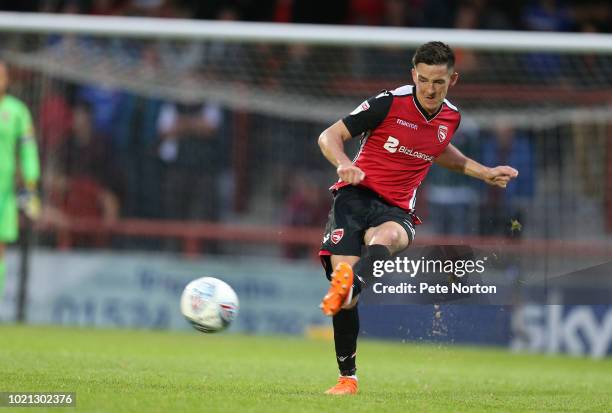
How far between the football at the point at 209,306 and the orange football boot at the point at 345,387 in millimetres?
743

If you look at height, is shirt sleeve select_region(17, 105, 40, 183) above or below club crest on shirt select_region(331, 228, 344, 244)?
above

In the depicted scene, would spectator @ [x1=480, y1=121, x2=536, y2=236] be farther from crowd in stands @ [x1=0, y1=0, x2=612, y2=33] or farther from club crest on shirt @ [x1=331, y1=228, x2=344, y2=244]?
club crest on shirt @ [x1=331, y1=228, x2=344, y2=244]

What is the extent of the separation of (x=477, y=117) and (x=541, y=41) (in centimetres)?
277

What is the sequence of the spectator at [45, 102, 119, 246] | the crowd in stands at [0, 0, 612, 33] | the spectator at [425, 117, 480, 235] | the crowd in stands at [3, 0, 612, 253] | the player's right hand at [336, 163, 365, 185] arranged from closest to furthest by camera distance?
the player's right hand at [336, 163, 365, 185] → the spectator at [425, 117, 480, 235] → the crowd in stands at [3, 0, 612, 253] → the spectator at [45, 102, 119, 246] → the crowd in stands at [0, 0, 612, 33]

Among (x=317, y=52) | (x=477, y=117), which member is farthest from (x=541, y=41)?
(x=317, y=52)

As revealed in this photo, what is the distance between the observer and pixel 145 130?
15281mm

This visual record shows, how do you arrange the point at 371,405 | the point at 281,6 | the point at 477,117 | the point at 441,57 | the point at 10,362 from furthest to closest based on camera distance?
1. the point at 281,6
2. the point at 477,117
3. the point at 10,362
4. the point at 441,57
5. the point at 371,405

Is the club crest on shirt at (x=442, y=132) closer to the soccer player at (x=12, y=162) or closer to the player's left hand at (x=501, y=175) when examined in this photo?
the player's left hand at (x=501, y=175)

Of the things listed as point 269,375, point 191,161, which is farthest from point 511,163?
point 269,375

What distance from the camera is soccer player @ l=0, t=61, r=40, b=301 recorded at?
12.0 meters

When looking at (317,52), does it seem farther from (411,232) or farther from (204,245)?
(411,232)

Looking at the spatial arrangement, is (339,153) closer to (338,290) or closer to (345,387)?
(338,290)

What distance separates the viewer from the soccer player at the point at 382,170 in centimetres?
668

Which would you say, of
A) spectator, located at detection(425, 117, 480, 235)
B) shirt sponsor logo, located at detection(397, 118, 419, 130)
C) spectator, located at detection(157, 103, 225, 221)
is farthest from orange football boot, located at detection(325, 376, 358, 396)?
spectator, located at detection(157, 103, 225, 221)
